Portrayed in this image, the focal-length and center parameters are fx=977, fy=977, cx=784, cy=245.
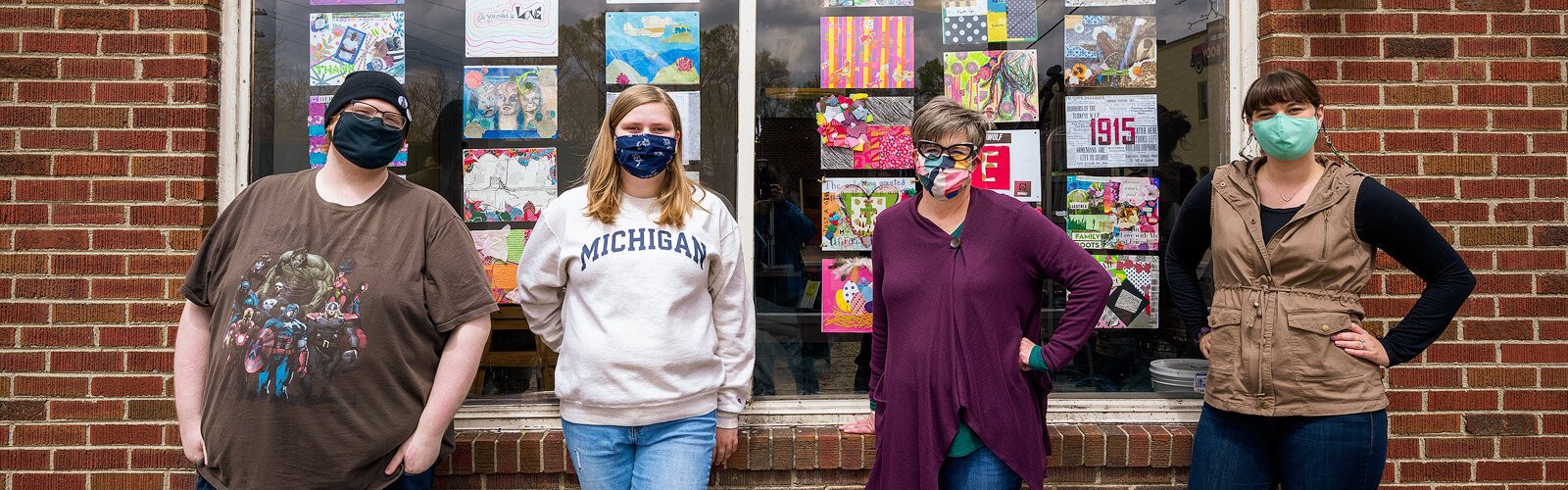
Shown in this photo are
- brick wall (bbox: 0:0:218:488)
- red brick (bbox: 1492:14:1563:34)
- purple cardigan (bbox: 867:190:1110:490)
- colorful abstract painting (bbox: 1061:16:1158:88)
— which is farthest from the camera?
colorful abstract painting (bbox: 1061:16:1158:88)

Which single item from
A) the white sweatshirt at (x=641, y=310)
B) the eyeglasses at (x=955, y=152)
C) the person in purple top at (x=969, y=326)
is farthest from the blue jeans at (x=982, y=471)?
the eyeglasses at (x=955, y=152)

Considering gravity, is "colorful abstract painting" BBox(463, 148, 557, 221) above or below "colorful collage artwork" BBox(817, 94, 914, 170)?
below

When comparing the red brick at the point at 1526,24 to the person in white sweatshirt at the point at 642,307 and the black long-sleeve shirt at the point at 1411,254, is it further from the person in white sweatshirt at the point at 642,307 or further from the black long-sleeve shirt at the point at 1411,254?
the person in white sweatshirt at the point at 642,307

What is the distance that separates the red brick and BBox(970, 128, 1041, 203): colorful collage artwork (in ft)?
5.58

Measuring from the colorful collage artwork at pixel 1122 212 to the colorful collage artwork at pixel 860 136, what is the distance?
700 millimetres

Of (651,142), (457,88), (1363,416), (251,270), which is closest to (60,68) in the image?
(457,88)

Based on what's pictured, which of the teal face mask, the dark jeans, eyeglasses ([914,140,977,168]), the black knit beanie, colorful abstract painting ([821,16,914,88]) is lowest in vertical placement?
the dark jeans

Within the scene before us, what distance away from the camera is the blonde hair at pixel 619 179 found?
2.74 metres

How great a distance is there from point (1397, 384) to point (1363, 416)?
1111 millimetres

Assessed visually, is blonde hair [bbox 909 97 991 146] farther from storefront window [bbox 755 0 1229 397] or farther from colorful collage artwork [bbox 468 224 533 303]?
colorful collage artwork [bbox 468 224 533 303]

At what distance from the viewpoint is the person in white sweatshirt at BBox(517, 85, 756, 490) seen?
2.66 m

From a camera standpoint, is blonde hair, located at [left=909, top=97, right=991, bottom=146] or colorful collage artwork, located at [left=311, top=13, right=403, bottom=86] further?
colorful collage artwork, located at [left=311, top=13, right=403, bottom=86]

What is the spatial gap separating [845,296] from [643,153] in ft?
4.52

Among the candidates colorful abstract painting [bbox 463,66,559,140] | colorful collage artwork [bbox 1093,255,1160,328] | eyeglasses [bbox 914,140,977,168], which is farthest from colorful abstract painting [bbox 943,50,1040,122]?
colorful abstract painting [bbox 463,66,559,140]
